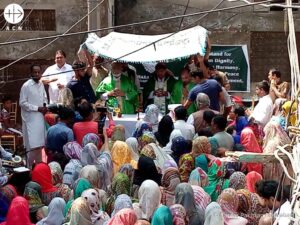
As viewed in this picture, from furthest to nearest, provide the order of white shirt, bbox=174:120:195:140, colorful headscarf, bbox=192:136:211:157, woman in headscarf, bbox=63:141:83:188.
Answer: white shirt, bbox=174:120:195:140, colorful headscarf, bbox=192:136:211:157, woman in headscarf, bbox=63:141:83:188

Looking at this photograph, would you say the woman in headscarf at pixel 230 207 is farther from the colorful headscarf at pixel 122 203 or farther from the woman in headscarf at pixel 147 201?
the colorful headscarf at pixel 122 203

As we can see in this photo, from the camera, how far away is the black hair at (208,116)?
13.0m

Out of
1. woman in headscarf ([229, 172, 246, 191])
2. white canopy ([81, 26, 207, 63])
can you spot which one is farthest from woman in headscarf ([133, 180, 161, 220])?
white canopy ([81, 26, 207, 63])

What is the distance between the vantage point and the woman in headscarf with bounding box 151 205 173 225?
9.48 m

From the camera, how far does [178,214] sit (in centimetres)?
968

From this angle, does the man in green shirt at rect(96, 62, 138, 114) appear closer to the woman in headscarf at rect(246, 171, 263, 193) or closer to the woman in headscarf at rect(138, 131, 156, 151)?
the woman in headscarf at rect(138, 131, 156, 151)

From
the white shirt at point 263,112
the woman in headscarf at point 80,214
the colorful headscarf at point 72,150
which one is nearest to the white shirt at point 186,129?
the white shirt at point 263,112

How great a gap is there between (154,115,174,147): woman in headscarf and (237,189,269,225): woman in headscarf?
271 cm

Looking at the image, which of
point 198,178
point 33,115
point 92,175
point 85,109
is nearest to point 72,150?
point 85,109

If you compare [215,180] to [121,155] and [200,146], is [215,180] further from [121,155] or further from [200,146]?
[121,155]

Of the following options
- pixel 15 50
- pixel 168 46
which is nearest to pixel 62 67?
pixel 168 46

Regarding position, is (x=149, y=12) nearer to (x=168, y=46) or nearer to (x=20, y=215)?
(x=168, y=46)

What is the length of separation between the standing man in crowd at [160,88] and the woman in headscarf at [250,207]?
4.90 m

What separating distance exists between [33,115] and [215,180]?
4.03m
